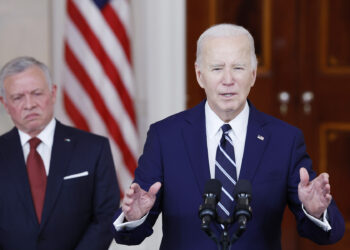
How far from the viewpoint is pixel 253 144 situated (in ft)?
7.75

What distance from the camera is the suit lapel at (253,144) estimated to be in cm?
232

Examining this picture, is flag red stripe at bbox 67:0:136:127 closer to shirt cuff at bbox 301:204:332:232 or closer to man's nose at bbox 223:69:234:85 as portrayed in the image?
man's nose at bbox 223:69:234:85

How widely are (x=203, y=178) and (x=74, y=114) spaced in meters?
2.10

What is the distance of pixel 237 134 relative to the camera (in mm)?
2402

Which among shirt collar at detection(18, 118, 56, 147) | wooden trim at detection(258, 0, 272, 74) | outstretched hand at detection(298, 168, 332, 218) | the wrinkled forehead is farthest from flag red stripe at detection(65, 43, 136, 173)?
outstretched hand at detection(298, 168, 332, 218)

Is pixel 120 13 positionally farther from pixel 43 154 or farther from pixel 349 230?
pixel 349 230

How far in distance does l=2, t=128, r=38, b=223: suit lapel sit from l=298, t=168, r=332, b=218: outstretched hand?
1.30 meters

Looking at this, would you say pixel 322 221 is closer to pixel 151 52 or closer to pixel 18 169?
pixel 18 169

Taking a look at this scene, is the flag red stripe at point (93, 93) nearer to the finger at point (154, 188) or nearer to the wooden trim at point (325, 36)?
the wooden trim at point (325, 36)

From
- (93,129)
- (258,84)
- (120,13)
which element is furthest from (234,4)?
(93,129)

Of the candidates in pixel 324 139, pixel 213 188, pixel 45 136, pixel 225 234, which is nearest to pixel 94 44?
pixel 45 136

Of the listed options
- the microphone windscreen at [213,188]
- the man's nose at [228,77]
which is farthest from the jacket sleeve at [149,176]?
the microphone windscreen at [213,188]

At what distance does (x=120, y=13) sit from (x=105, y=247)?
173 cm

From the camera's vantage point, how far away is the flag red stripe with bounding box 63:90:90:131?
427 cm
